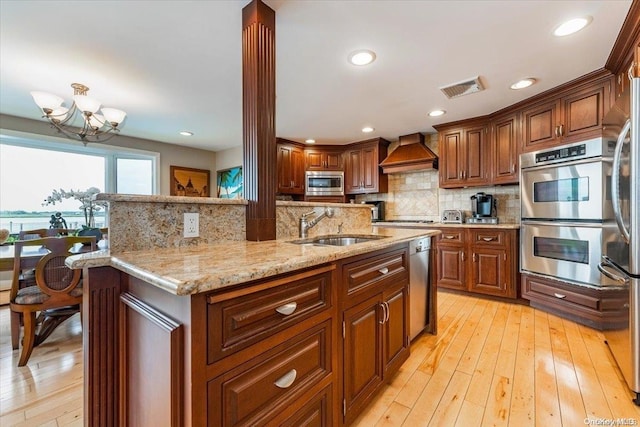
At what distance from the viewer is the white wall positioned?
352 centimetres

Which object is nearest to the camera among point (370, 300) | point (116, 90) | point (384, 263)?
point (370, 300)

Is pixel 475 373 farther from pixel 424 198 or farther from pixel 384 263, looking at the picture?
pixel 424 198

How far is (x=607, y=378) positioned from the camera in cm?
168

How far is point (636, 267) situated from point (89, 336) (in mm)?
2537

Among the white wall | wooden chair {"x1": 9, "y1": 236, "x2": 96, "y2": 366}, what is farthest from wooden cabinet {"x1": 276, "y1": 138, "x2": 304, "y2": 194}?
wooden chair {"x1": 9, "y1": 236, "x2": 96, "y2": 366}

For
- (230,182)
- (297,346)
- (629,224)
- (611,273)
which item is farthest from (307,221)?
(230,182)

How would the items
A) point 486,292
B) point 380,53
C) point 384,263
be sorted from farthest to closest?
point 486,292
point 380,53
point 384,263

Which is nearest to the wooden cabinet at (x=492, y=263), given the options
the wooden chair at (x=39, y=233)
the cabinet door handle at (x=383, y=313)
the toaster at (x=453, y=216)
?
the toaster at (x=453, y=216)

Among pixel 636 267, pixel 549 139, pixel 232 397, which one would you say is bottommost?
pixel 232 397

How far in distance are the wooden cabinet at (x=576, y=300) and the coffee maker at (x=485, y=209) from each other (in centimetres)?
82

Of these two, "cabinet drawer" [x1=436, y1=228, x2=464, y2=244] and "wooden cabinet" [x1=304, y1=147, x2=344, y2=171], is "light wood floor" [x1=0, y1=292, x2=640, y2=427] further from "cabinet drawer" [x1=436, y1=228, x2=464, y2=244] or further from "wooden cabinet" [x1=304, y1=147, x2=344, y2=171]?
"wooden cabinet" [x1=304, y1=147, x2=344, y2=171]

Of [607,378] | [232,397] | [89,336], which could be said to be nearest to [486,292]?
[607,378]

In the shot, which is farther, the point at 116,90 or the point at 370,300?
the point at 116,90

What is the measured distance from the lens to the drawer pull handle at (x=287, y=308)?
86cm
